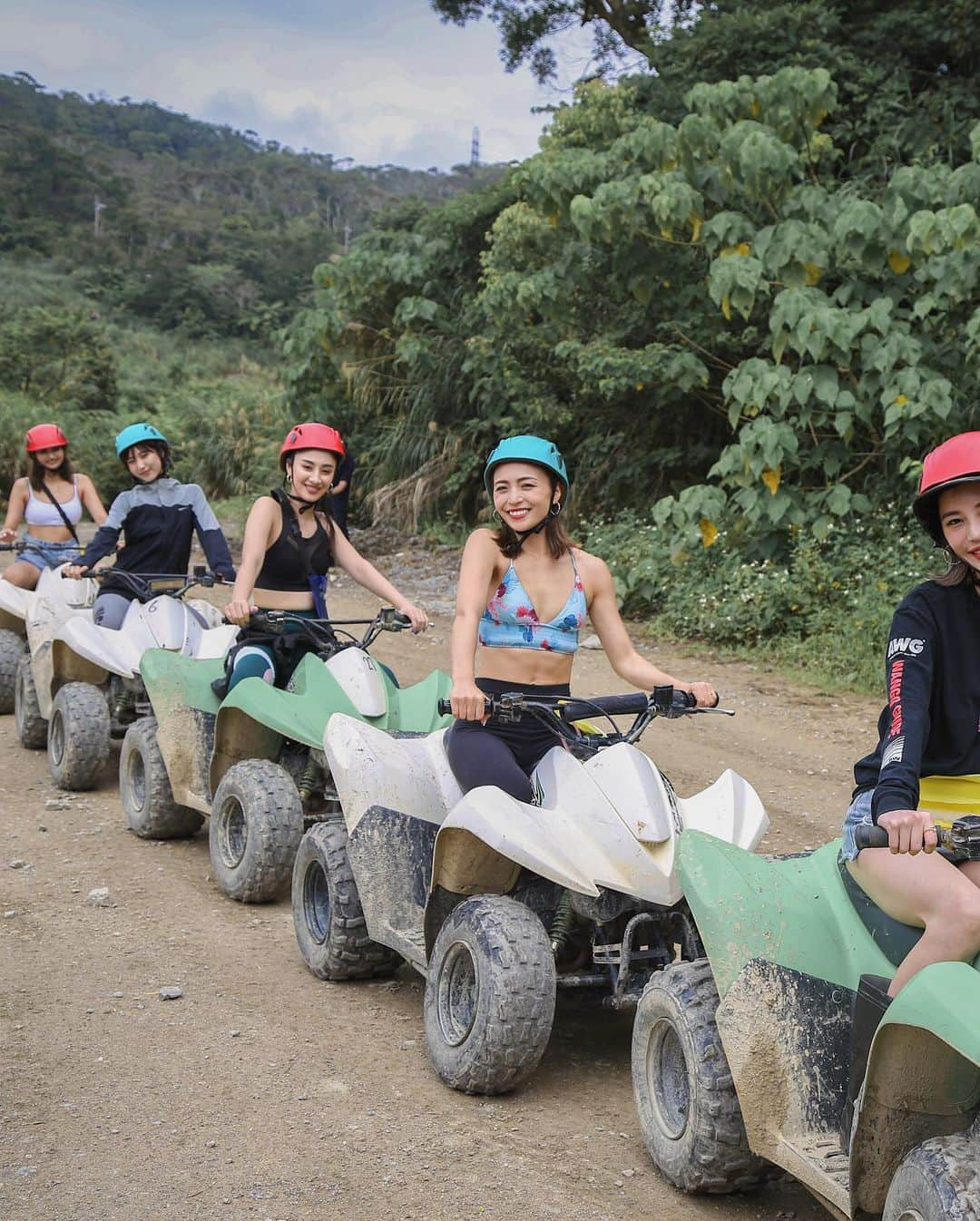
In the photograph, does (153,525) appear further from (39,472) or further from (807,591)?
(807,591)

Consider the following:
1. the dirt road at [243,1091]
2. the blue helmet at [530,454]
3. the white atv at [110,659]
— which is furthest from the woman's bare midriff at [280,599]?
the blue helmet at [530,454]

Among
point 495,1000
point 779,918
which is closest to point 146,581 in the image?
point 495,1000

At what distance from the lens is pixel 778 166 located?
33.3 ft

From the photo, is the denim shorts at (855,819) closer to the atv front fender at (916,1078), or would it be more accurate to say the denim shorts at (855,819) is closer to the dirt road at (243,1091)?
the atv front fender at (916,1078)

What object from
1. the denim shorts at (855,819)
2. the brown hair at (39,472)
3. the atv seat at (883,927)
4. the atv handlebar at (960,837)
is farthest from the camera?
the brown hair at (39,472)

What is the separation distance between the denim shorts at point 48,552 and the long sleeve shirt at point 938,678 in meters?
6.77

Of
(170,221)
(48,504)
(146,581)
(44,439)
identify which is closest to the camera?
(146,581)

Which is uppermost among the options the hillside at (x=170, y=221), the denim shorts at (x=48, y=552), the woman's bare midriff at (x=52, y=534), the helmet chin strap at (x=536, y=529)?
the hillside at (x=170, y=221)

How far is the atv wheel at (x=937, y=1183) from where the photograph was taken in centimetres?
225

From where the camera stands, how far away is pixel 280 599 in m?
5.99

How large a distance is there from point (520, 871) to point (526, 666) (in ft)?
2.16

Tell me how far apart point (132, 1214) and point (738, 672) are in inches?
303

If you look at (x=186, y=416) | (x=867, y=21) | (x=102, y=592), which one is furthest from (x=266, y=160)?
(x=102, y=592)

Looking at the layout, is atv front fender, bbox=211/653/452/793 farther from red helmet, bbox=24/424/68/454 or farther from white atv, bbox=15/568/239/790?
red helmet, bbox=24/424/68/454
